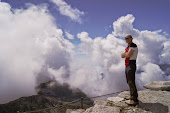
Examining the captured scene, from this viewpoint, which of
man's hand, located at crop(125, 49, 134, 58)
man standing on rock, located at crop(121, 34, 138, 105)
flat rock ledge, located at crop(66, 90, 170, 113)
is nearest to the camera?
flat rock ledge, located at crop(66, 90, 170, 113)

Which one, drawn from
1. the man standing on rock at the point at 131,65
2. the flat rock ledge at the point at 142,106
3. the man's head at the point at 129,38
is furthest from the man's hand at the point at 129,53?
the flat rock ledge at the point at 142,106

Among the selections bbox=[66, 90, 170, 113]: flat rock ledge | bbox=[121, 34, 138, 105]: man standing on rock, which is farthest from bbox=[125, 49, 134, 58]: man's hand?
bbox=[66, 90, 170, 113]: flat rock ledge

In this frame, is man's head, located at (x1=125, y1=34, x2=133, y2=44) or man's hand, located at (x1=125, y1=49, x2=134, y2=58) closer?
man's hand, located at (x1=125, y1=49, x2=134, y2=58)

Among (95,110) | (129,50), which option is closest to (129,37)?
(129,50)

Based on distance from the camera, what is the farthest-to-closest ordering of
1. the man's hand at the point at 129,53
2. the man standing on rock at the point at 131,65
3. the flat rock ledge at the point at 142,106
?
1. the man standing on rock at the point at 131,65
2. the man's hand at the point at 129,53
3. the flat rock ledge at the point at 142,106

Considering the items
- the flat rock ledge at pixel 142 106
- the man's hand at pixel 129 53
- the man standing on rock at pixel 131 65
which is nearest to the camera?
the flat rock ledge at pixel 142 106

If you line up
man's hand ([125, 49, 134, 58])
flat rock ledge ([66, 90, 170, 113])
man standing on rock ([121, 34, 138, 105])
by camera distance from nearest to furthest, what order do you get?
1. flat rock ledge ([66, 90, 170, 113])
2. man's hand ([125, 49, 134, 58])
3. man standing on rock ([121, 34, 138, 105])

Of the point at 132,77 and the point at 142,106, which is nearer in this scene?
the point at 132,77

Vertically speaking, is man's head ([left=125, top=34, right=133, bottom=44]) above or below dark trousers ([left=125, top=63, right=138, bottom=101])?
above

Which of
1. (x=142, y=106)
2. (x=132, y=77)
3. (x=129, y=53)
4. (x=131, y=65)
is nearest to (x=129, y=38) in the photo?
(x=129, y=53)

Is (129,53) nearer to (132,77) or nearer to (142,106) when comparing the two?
(132,77)

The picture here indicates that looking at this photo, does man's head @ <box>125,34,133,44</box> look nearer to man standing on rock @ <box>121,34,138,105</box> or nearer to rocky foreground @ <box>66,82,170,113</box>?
man standing on rock @ <box>121,34,138,105</box>

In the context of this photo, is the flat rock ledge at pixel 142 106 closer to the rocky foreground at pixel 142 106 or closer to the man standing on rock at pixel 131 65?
the rocky foreground at pixel 142 106

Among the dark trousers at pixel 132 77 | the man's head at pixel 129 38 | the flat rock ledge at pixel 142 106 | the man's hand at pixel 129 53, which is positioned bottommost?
the flat rock ledge at pixel 142 106
